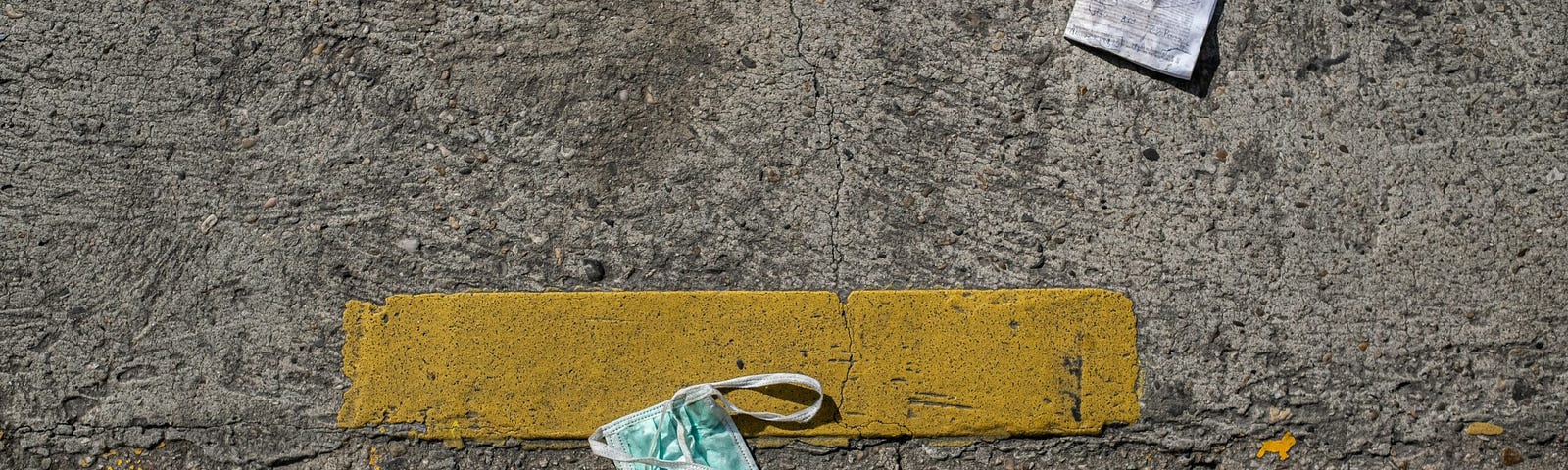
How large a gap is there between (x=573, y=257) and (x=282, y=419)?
83 centimetres

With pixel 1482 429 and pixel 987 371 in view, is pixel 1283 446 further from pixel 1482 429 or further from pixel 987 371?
pixel 987 371

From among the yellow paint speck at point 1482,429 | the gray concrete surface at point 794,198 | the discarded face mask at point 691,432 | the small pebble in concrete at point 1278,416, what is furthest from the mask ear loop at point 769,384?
the yellow paint speck at point 1482,429

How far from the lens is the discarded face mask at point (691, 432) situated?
226 centimetres

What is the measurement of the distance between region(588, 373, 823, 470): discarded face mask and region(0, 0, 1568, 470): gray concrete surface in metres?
0.11

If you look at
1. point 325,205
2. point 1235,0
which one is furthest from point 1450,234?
point 325,205

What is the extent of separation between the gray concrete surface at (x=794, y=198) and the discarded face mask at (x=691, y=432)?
11 centimetres

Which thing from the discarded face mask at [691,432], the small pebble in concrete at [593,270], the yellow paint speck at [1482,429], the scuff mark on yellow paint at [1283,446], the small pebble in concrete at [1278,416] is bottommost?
the discarded face mask at [691,432]

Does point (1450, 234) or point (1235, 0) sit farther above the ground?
point (1235, 0)

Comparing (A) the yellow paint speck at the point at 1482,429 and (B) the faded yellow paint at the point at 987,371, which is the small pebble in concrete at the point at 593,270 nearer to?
(B) the faded yellow paint at the point at 987,371

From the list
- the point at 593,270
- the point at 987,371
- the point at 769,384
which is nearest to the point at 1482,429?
the point at 987,371

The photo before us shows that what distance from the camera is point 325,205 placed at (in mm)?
2350

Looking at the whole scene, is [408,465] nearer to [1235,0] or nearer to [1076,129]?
[1076,129]

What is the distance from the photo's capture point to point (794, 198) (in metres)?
2.36

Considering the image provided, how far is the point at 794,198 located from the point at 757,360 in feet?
1.41
